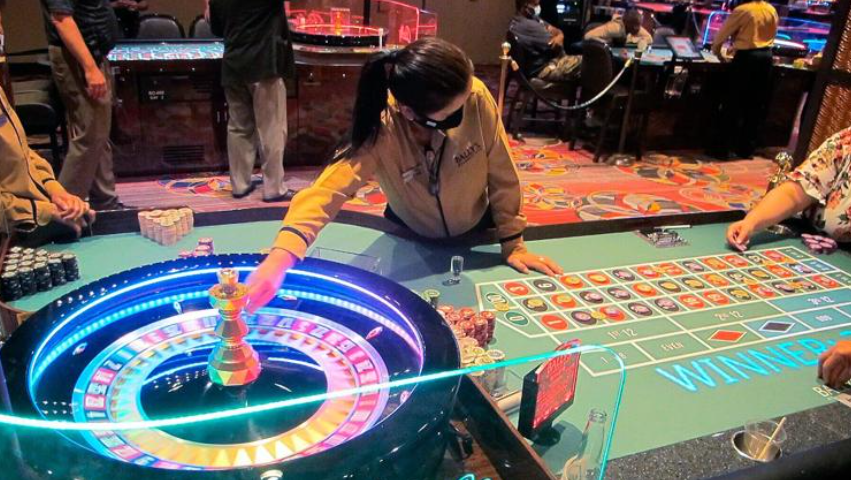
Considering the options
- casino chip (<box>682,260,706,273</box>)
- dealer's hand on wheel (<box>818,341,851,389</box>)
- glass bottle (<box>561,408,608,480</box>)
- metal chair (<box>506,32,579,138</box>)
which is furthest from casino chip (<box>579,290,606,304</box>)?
metal chair (<box>506,32,579,138</box>)

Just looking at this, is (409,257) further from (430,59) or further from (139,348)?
(139,348)

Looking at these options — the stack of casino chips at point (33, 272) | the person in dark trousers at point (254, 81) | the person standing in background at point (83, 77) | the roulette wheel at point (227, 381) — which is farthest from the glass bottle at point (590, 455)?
the person in dark trousers at point (254, 81)

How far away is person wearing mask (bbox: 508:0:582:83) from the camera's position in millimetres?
5914

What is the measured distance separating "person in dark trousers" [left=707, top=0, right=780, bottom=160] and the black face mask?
4.74m

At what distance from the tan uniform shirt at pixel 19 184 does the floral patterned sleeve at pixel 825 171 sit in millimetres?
2276

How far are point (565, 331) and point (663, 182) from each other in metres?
3.99

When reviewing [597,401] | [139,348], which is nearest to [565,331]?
[597,401]

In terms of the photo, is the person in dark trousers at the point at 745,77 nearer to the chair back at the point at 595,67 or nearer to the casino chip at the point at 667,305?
the chair back at the point at 595,67

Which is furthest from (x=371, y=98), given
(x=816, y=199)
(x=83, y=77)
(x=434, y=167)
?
(x=83, y=77)

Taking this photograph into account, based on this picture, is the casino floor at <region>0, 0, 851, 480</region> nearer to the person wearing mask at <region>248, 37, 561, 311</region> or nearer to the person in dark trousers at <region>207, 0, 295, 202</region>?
the person wearing mask at <region>248, 37, 561, 311</region>

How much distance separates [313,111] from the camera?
4.66 m

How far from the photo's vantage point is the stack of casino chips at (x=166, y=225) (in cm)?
174

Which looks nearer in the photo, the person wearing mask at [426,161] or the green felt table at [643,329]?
the green felt table at [643,329]

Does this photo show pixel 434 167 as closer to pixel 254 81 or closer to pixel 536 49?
pixel 254 81
